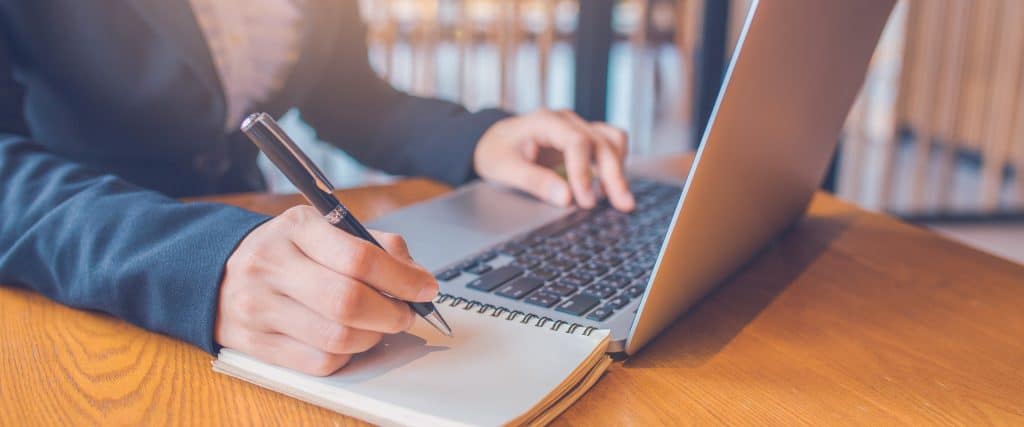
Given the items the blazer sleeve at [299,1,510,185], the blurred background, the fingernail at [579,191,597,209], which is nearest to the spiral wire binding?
the fingernail at [579,191,597,209]

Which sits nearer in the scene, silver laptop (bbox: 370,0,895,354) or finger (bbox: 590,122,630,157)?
silver laptop (bbox: 370,0,895,354)

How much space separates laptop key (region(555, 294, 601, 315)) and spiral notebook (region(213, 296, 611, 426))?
22mm

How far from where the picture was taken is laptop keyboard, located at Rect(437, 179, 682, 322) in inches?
23.5

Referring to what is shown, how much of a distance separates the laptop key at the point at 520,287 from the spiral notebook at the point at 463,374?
0.03 metres

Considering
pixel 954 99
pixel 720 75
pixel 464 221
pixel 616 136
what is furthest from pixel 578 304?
pixel 954 99

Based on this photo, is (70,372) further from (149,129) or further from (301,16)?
(301,16)

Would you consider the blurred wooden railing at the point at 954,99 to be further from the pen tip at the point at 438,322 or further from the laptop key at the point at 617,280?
the pen tip at the point at 438,322

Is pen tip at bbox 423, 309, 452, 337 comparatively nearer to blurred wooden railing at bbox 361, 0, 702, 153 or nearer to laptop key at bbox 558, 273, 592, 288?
laptop key at bbox 558, 273, 592, 288

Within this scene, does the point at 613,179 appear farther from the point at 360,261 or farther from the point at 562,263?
the point at 360,261

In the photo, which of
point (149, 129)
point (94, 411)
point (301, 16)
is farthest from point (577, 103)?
point (94, 411)

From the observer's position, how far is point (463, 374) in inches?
19.2

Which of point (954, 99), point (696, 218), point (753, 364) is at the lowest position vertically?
point (954, 99)

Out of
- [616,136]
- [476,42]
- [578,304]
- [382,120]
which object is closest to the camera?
[578,304]

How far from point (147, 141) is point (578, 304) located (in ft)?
2.05
